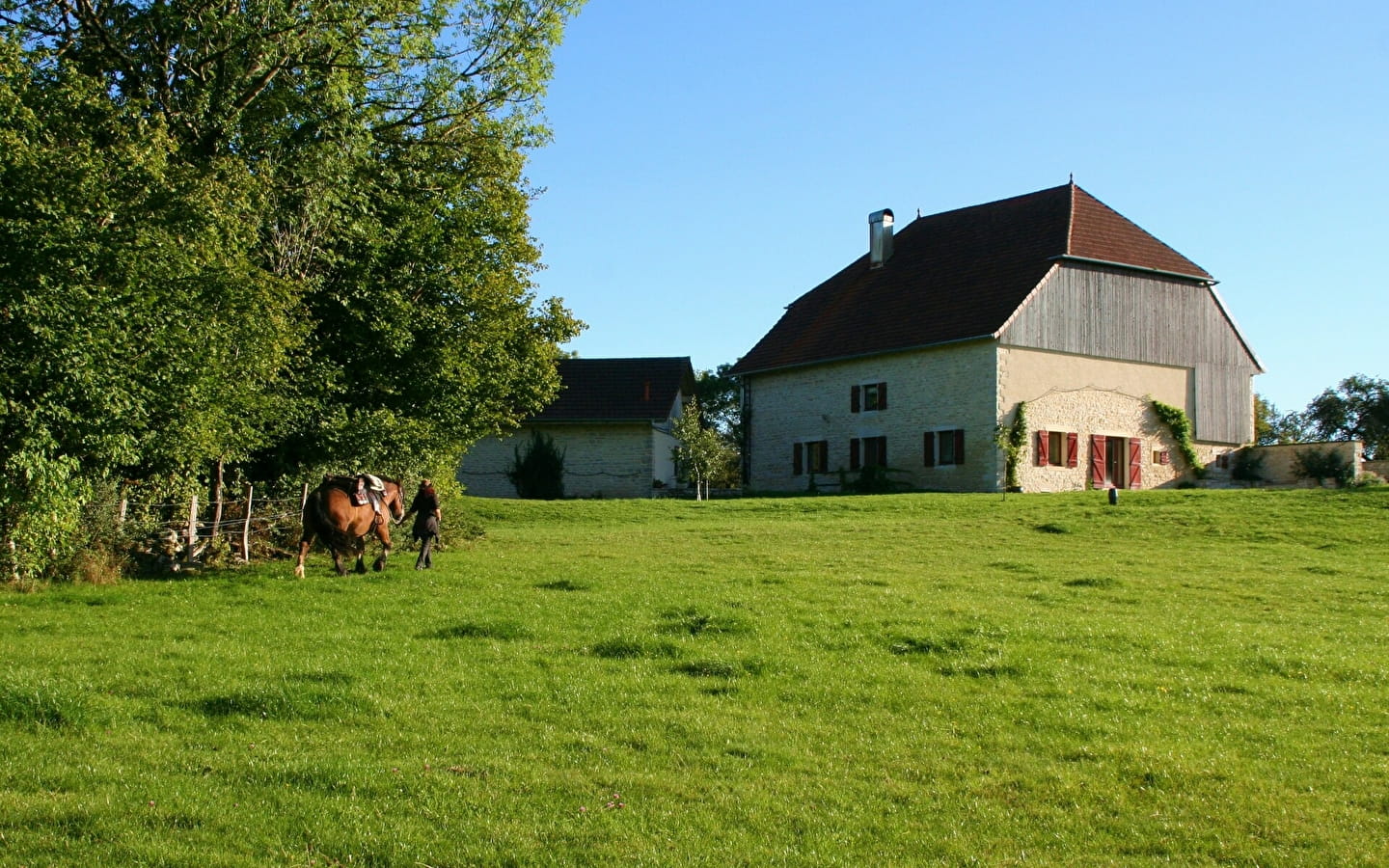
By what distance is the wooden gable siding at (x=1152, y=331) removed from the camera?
1709 inches

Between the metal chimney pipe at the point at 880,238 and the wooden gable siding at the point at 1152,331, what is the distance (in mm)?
9885

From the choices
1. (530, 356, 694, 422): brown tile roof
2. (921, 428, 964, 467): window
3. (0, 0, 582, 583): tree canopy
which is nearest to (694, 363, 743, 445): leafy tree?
(530, 356, 694, 422): brown tile roof

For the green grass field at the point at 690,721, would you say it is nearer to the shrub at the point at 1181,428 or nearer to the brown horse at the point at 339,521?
the brown horse at the point at 339,521

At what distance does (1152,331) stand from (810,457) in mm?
13860

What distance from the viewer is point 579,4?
24.7m

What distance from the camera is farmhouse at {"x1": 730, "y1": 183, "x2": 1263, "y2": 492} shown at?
4291 centimetres

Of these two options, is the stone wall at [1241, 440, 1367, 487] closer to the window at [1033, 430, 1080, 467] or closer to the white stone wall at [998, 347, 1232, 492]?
the white stone wall at [998, 347, 1232, 492]

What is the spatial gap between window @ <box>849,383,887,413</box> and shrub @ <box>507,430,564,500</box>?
Answer: 13.0m

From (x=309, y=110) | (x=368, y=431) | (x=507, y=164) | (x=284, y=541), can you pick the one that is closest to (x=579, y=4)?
(x=507, y=164)

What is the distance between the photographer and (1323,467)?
40.5m

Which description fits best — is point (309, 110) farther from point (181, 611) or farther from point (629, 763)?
point (629, 763)

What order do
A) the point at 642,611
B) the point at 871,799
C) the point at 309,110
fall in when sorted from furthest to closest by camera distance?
the point at 309,110 → the point at 642,611 → the point at 871,799

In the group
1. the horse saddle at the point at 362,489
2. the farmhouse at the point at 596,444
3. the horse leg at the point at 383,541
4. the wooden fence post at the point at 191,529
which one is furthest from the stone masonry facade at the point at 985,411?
the wooden fence post at the point at 191,529

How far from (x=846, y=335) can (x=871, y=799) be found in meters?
42.1
